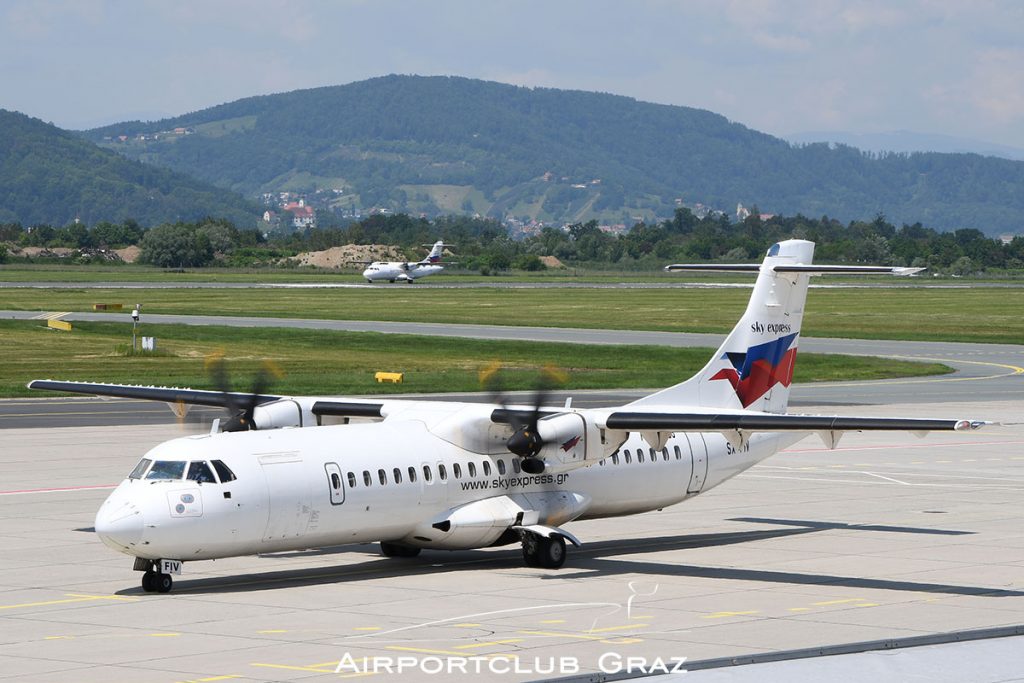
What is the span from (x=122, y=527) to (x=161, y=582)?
4.14 ft

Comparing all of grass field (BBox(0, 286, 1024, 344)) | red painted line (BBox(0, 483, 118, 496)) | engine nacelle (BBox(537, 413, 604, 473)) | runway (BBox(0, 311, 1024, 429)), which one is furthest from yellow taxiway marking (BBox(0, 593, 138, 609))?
grass field (BBox(0, 286, 1024, 344))

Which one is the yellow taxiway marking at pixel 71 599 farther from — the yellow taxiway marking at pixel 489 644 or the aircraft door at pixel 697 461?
the aircraft door at pixel 697 461

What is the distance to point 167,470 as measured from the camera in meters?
21.1

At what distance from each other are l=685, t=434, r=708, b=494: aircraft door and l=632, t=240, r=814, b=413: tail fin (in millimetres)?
710

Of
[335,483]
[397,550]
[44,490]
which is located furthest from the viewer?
[44,490]

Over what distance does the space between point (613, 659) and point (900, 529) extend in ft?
41.8

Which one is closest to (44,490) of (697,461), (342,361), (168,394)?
(168,394)

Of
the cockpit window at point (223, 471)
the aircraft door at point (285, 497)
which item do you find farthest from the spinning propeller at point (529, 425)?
the cockpit window at point (223, 471)

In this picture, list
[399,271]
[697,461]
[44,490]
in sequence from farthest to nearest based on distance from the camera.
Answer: [399,271] → [44,490] → [697,461]

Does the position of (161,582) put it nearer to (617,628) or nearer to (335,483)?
(335,483)

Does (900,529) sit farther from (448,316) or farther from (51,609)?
(448,316)

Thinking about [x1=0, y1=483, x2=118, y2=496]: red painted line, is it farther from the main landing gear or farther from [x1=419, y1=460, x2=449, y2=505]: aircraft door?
the main landing gear

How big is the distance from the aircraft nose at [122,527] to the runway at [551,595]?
0.87 meters

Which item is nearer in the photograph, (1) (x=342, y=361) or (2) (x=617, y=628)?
(2) (x=617, y=628)
